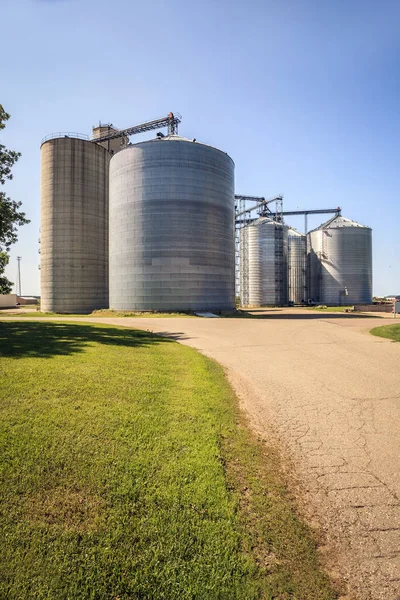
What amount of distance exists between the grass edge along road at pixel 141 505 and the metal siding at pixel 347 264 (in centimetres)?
6360

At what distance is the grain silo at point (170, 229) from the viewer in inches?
1416

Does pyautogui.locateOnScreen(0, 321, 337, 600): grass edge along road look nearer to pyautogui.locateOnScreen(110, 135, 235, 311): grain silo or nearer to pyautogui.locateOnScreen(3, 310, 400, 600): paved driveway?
pyautogui.locateOnScreen(3, 310, 400, 600): paved driveway

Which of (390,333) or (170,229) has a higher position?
(170,229)

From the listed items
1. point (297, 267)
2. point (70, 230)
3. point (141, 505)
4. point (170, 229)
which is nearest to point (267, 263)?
point (297, 267)

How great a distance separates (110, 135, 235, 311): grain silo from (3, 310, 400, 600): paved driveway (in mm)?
24200

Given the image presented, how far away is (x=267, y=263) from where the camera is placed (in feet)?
216

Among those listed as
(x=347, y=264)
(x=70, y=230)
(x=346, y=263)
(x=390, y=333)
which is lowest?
(x=390, y=333)

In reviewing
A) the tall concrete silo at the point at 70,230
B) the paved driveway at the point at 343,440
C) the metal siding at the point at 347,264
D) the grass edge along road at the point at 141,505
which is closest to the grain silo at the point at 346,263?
the metal siding at the point at 347,264

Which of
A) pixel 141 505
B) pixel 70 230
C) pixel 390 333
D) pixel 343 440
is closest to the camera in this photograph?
pixel 141 505

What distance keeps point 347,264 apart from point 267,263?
15124 millimetres

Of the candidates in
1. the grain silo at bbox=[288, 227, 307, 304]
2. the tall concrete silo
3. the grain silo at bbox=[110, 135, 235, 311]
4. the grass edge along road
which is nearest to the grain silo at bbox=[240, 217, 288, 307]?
the grain silo at bbox=[288, 227, 307, 304]

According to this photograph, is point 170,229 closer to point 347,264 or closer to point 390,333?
point 390,333

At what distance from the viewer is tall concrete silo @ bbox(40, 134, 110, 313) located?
49.3m

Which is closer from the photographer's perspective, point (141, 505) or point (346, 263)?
point (141, 505)
